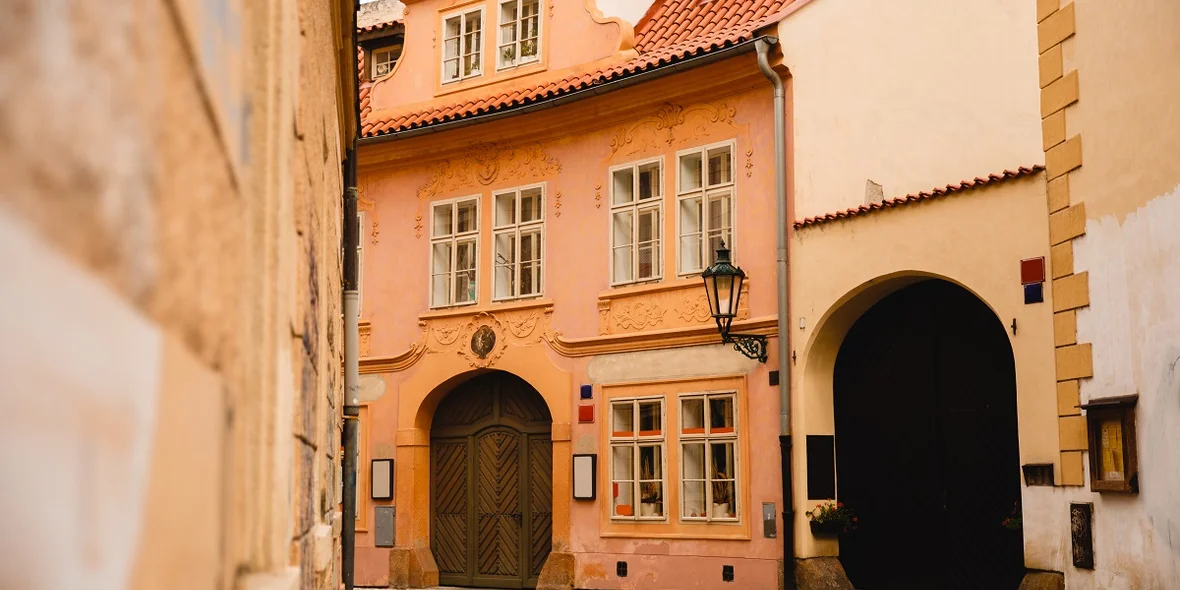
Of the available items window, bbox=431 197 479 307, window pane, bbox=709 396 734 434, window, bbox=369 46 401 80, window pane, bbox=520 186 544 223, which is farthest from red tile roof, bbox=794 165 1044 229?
window, bbox=369 46 401 80

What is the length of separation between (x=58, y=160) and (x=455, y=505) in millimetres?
18272

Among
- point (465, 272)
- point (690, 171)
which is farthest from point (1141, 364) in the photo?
point (465, 272)

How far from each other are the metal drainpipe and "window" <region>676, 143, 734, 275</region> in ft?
2.82

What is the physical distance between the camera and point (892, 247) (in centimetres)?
1355

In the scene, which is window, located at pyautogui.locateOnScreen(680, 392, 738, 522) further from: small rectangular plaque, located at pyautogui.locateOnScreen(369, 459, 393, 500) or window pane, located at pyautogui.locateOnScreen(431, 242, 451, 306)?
small rectangular plaque, located at pyautogui.locateOnScreen(369, 459, 393, 500)

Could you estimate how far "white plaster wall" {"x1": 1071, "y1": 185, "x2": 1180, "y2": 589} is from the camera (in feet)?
27.0

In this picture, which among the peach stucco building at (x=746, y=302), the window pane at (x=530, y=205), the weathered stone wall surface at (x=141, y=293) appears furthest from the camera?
the window pane at (x=530, y=205)

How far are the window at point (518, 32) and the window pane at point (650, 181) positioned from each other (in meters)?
2.79

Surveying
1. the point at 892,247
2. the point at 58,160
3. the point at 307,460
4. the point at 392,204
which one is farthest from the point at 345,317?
the point at 58,160

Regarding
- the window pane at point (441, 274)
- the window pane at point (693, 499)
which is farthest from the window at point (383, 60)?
the window pane at point (693, 499)

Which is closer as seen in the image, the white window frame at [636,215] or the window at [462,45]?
the white window frame at [636,215]

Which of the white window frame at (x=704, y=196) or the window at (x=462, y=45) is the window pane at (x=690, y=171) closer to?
the white window frame at (x=704, y=196)

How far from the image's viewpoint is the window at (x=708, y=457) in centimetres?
1566

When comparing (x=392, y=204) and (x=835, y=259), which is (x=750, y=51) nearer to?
(x=835, y=259)
